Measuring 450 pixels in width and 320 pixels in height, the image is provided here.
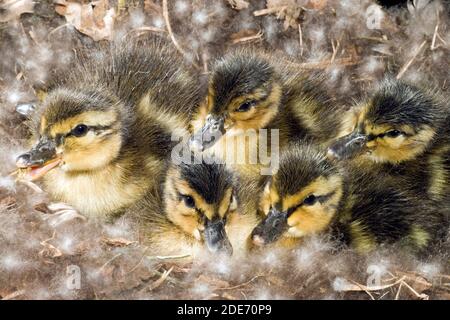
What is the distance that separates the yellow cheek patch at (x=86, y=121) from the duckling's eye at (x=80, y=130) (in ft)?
0.04

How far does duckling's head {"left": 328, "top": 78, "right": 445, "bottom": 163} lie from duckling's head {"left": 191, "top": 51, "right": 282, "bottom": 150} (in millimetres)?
325

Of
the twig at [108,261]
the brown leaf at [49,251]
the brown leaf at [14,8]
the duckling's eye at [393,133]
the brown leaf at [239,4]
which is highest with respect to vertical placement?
the brown leaf at [14,8]

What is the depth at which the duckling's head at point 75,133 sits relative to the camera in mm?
3082

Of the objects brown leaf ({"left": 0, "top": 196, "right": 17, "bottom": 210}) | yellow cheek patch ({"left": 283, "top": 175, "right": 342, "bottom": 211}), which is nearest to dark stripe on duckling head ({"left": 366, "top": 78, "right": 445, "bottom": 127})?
yellow cheek patch ({"left": 283, "top": 175, "right": 342, "bottom": 211})

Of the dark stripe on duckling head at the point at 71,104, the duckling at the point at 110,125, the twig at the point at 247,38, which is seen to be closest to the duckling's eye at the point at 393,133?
the duckling at the point at 110,125

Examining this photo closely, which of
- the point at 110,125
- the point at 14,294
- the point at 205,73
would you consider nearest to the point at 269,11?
the point at 205,73

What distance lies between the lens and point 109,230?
124 inches

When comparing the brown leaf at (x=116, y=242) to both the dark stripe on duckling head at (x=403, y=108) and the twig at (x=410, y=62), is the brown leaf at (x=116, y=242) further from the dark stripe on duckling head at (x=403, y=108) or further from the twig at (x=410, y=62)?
the twig at (x=410, y=62)

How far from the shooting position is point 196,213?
9.85 feet

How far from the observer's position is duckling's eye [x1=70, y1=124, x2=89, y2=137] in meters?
3.12

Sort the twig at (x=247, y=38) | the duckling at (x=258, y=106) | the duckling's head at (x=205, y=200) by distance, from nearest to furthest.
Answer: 1. the duckling's head at (x=205, y=200)
2. the duckling at (x=258, y=106)
3. the twig at (x=247, y=38)

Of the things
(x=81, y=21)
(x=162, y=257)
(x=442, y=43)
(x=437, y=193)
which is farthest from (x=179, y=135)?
(x=442, y=43)

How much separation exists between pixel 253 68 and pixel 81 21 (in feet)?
3.26

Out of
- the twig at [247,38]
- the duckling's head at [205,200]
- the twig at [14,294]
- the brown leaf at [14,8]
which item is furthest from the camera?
the twig at [247,38]
